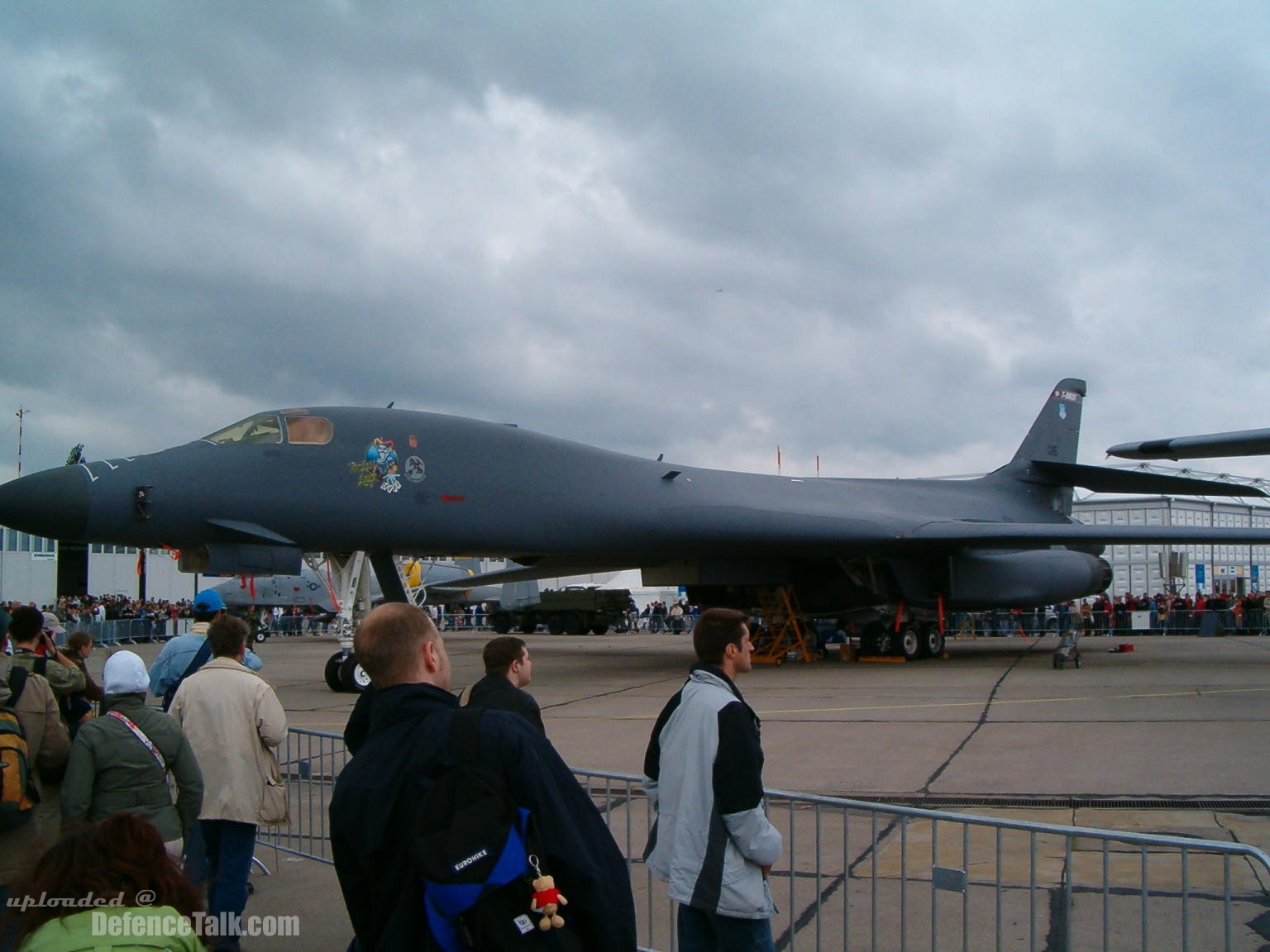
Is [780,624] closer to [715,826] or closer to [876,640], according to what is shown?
[876,640]

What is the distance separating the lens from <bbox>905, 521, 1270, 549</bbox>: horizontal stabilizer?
52.1 feet

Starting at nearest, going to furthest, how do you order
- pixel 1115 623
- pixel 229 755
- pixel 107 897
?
1. pixel 107 897
2. pixel 229 755
3. pixel 1115 623

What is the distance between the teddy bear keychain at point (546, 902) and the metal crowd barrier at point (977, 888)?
1861 millimetres

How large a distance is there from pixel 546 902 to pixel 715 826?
1177 mm

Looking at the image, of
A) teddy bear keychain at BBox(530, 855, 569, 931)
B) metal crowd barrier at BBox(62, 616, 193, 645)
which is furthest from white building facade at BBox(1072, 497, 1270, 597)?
teddy bear keychain at BBox(530, 855, 569, 931)

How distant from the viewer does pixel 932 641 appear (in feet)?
63.2

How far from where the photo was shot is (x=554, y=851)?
1991 mm

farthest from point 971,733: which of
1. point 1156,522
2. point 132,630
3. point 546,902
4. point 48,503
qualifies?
point 1156,522

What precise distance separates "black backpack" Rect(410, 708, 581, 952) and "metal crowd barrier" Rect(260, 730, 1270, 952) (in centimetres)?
191

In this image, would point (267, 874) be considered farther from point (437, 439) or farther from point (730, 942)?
point (437, 439)

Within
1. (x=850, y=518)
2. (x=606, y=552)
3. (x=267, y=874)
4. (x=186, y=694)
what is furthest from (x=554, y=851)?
(x=850, y=518)

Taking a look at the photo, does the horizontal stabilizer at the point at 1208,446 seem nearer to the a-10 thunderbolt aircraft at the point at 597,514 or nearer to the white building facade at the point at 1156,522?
the a-10 thunderbolt aircraft at the point at 597,514

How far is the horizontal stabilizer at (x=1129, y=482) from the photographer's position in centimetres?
1786

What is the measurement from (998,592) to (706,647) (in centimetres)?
1645
